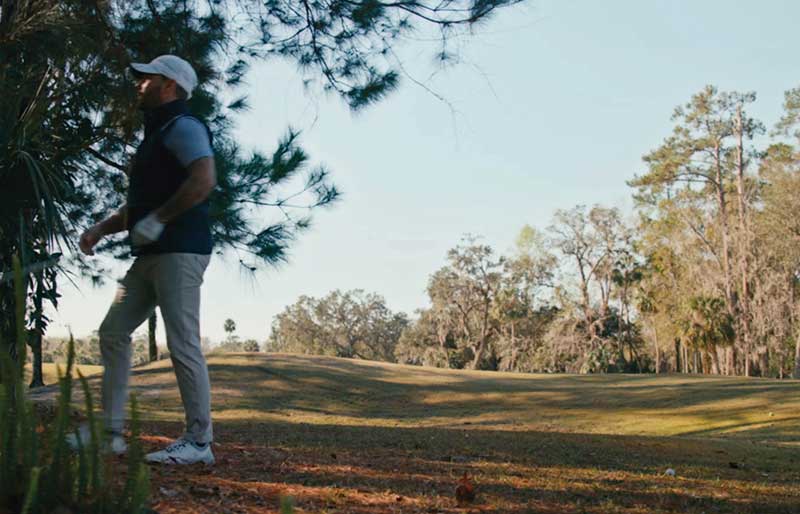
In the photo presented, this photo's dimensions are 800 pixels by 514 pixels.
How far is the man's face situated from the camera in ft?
12.6

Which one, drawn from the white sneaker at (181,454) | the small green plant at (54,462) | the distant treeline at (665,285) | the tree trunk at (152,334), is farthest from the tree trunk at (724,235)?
the small green plant at (54,462)

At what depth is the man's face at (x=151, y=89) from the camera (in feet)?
12.6

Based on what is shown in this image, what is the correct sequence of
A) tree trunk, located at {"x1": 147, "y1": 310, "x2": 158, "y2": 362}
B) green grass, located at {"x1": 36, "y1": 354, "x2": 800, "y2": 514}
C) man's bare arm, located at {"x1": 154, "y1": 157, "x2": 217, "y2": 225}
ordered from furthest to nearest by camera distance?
1. tree trunk, located at {"x1": 147, "y1": 310, "x2": 158, "y2": 362}
2. man's bare arm, located at {"x1": 154, "y1": 157, "x2": 217, "y2": 225}
3. green grass, located at {"x1": 36, "y1": 354, "x2": 800, "y2": 514}

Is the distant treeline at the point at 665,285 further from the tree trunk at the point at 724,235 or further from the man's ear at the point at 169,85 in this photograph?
the man's ear at the point at 169,85

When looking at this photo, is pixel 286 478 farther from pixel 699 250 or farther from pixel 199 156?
pixel 699 250

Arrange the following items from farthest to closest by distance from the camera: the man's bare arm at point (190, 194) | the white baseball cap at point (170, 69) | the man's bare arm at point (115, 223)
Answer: the man's bare arm at point (115, 223) → the white baseball cap at point (170, 69) → the man's bare arm at point (190, 194)

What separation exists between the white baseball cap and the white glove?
2.25ft

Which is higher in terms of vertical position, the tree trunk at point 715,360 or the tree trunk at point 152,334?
the tree trunk at point 152,334

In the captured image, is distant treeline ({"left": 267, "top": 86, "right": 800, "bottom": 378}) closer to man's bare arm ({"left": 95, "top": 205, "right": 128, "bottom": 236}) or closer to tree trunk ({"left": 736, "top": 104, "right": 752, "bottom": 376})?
tree trunk ({"left": 736, "top": 104, "right": 752, "bottom": 376})

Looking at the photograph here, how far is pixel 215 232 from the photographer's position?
27.1 feet

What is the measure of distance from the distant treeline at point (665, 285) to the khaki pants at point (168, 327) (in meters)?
39.3

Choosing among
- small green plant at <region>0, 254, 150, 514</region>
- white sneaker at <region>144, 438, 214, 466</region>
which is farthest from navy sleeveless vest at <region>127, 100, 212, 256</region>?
small green plant at <region>0, 254, 150, 514</region>

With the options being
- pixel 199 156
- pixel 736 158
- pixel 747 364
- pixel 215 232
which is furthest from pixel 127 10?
pixel 736 158

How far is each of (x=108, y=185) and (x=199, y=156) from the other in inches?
242
